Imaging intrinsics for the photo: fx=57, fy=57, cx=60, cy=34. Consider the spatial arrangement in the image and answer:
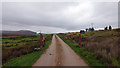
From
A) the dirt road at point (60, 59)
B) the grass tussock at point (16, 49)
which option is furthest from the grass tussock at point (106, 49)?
the grass tussock at point (16, 49)

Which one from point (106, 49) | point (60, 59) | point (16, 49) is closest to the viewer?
point (60, 59)

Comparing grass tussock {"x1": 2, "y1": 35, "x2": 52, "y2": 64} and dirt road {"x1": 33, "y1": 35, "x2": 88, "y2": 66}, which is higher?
dirt road {"x1": 33, "y1": 35, "x2": 88, "y2": 66}

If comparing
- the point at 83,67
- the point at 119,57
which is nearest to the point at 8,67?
the point at 83,67

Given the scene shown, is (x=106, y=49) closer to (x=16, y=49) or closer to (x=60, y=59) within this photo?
(x=60, y=59)

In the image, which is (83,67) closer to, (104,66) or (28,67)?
(104,66)

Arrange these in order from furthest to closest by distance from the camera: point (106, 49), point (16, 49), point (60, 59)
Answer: point (16, 49) → point (106, 49) → point (60, 59)

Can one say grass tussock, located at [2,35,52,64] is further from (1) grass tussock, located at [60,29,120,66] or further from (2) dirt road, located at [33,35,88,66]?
(1) grass tussock, located at [60,29,120,66]

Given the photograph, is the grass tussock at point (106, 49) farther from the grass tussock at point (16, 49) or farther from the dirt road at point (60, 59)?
the grass tussock at point (16, 49)

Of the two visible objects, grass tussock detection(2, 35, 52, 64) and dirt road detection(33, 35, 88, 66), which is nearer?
dirt road detection(33, 35, 88, 66)

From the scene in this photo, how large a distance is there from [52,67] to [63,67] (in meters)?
0.75

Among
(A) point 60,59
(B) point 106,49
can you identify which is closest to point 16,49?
(A) point 60,59

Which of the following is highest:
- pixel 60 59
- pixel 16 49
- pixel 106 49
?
pixel 106 49

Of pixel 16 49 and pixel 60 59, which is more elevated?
pixel 60 59

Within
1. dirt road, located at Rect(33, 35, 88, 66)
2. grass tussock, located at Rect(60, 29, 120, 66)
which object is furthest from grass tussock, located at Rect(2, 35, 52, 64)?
grass tussock, located at Rect(60, 29, 120, 66)
